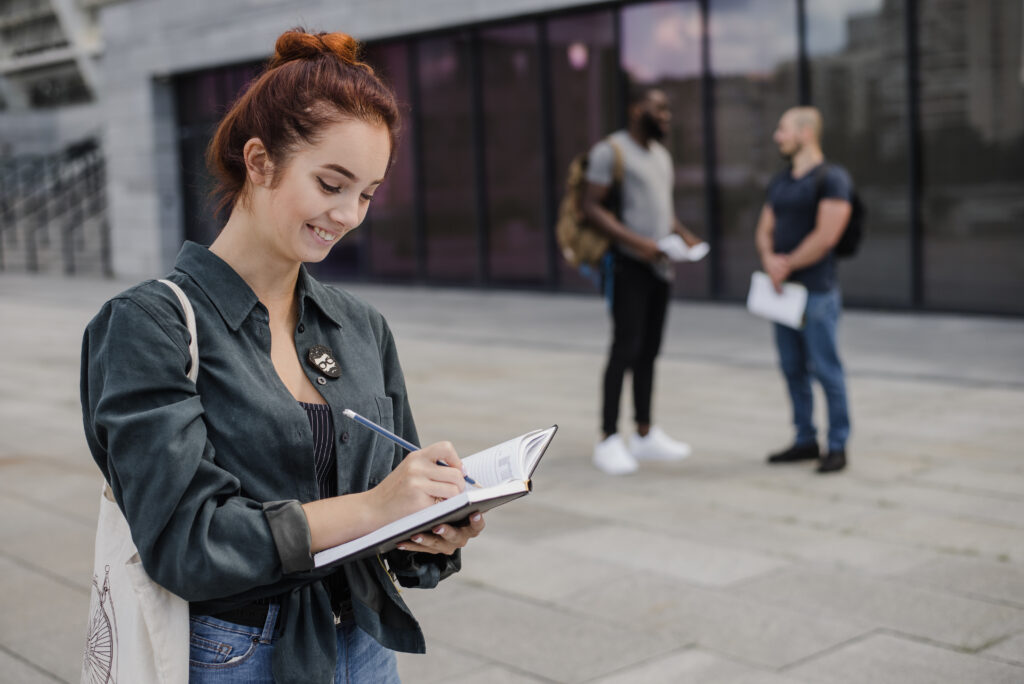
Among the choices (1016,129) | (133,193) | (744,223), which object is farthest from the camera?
(133,193)

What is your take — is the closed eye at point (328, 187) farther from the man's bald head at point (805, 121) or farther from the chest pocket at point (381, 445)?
the man's bald head at point (805, 121)

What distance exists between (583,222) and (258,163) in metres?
4.70

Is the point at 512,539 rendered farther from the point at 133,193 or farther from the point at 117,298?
the point at 133,193

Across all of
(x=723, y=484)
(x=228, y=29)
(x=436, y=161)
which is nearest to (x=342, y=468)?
(x=723, y=484)

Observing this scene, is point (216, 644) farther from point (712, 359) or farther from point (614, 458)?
point (712, 359)

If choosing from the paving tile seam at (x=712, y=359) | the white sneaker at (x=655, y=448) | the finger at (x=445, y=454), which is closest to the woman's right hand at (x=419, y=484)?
the finger at (x=445, y=454)

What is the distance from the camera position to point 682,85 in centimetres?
1436

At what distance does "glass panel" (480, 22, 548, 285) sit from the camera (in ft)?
52.7

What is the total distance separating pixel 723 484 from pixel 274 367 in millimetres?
4473

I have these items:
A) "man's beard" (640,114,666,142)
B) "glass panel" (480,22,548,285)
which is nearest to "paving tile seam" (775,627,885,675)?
"man's beard" (640,114,666,142)

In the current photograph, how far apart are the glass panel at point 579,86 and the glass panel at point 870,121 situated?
2.95 metres

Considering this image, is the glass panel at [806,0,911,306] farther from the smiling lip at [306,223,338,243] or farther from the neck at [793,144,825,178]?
the smiling lip at [306,223,338,243]

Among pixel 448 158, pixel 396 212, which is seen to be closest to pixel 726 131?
pixel 448 158

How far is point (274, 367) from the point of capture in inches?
70.6
